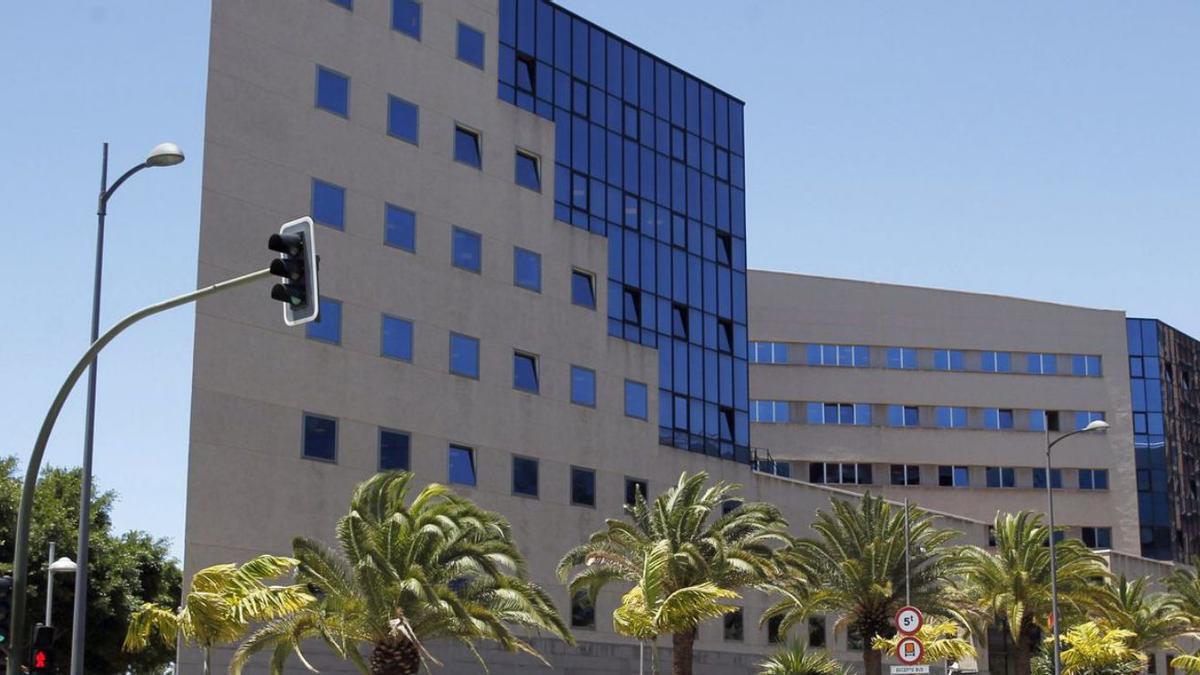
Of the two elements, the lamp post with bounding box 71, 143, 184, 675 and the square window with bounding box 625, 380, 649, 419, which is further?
the square window with bounding box 625, 380, 649, 419

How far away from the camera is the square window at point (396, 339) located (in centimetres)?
4600

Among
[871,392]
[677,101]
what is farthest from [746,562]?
[871,392]

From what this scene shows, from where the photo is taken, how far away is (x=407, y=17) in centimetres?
4916

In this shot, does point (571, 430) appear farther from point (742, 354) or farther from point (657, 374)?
point (742, 354)

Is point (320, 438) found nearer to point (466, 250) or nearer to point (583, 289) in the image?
point (466, 250)

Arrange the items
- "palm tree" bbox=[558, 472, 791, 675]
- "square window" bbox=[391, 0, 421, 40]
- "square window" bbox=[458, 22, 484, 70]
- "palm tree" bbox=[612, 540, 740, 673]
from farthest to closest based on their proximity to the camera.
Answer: "square window" bbox=[458, 22, 484, 70] < "square window" bbox=[391, 0, 421, 40] < "palm tree" bbox=[558, 472, 791, 675] < "palm tree" bbox=[612, 540, 740, 673]

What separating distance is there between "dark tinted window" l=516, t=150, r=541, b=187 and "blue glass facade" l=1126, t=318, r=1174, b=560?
4680 cm

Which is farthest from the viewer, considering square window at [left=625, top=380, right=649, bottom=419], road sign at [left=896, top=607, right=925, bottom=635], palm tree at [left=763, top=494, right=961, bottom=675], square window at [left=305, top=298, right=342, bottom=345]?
square window at [left=625, top=380, right=649, bottom=419]

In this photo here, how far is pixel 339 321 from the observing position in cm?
4475

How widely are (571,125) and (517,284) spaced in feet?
22.4

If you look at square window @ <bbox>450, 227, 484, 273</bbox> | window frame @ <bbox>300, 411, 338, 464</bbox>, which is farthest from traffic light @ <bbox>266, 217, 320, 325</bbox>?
square window @ <bbox>450, 227, 484, 273</bbox>

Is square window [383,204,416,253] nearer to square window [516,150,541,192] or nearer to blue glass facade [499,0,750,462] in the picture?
square window [516,150,541,192]

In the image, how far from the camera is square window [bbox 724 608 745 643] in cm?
5644

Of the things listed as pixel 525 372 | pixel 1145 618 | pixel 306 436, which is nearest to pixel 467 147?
pixel 525 372
